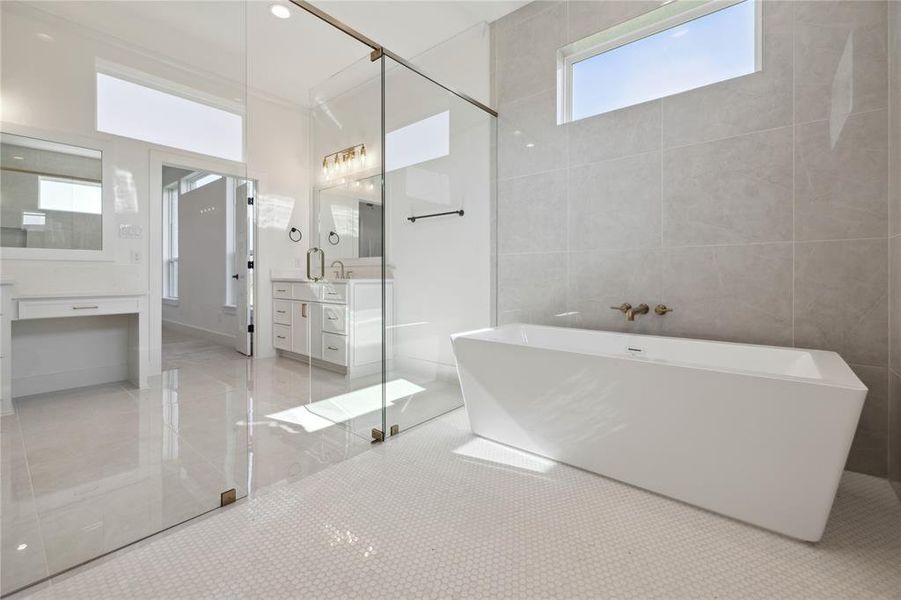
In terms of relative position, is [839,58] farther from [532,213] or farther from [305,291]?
[305,291]

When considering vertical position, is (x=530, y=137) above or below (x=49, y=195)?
above

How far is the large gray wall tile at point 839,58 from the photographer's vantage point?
1847 mm

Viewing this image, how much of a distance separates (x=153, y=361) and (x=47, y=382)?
0.32 meters

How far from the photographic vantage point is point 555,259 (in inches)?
111

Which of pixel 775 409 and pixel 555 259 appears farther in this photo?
pixel 555 259

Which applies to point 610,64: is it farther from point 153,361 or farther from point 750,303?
point 153,361

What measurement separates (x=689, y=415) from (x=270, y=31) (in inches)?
142

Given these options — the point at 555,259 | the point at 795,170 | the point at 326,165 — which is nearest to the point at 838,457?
the point at 795,170

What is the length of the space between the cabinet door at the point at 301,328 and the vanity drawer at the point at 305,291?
0.04 metres

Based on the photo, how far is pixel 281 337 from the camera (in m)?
2.70

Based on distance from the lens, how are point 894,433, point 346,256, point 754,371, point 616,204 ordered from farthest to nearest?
point 346,256 < point 616,204 < point 894,433 < point 754,371

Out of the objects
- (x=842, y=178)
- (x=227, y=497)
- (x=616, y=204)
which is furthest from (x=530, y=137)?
(x=227, y=497)

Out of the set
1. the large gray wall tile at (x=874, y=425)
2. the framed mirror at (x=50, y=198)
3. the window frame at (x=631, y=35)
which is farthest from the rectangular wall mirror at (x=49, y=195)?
the large gray wall tile at (x=874, y=425)

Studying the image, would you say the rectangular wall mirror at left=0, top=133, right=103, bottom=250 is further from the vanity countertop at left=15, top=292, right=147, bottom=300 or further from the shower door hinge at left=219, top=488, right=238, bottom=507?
the shower door hinge at left=219, top=488, right=238, bottom=507
